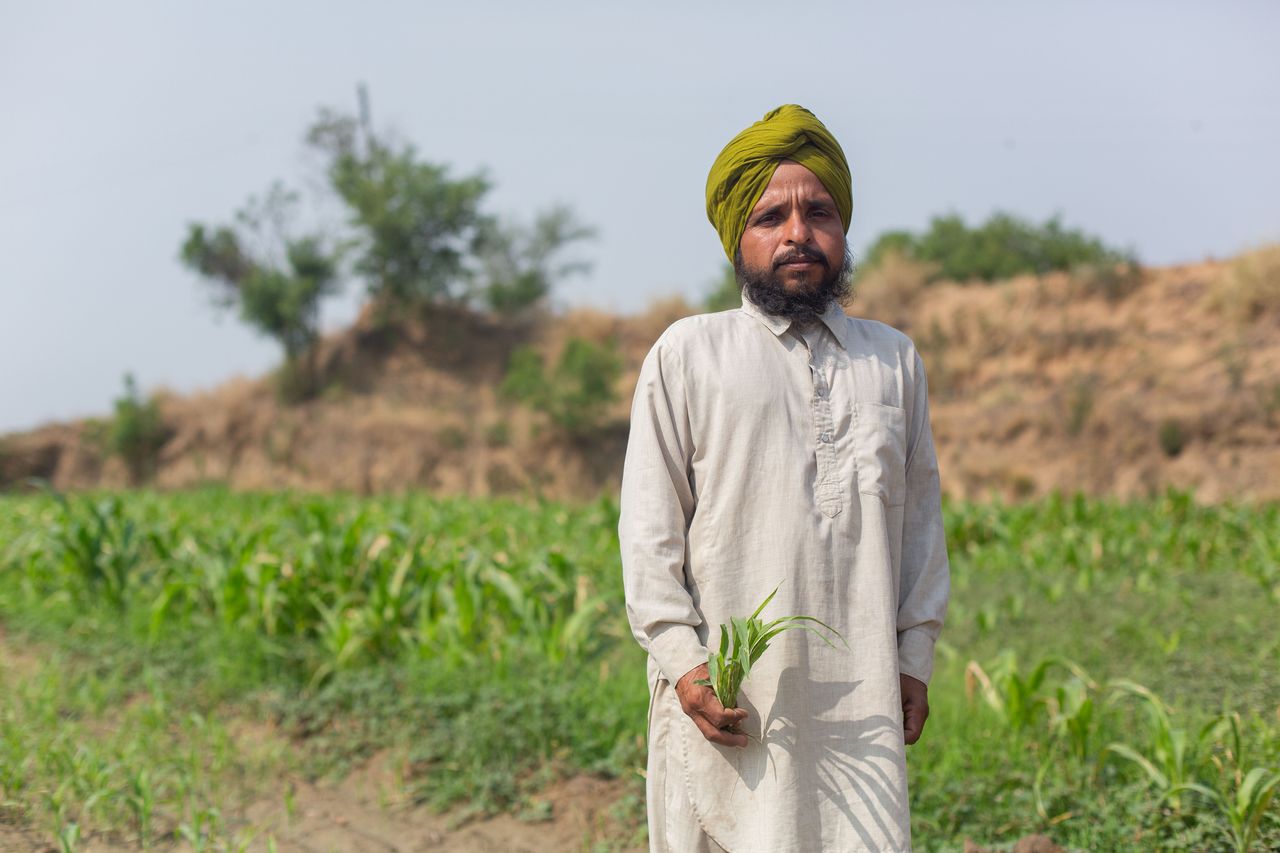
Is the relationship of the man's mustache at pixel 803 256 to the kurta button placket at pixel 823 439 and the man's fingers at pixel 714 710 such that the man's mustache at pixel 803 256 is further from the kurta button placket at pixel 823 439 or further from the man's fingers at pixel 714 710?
the man's fingers at pixel 714 710

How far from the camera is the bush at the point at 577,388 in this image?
731 inches

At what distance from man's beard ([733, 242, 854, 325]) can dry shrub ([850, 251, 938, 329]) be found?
60.9 ft

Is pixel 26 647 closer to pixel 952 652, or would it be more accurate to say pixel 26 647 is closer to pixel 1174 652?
pixel 952 652

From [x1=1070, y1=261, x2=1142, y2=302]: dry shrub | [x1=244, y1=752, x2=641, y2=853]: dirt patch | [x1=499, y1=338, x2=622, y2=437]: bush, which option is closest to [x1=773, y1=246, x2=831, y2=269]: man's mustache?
[x1=244, y1=752, x2=641, y2=853]: dirt patch

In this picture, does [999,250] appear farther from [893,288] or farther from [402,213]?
[402,213]

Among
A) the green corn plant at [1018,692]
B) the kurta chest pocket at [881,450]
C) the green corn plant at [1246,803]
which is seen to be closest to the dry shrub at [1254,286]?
the green corn plant at [1018,692]

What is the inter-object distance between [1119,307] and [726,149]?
18.3m

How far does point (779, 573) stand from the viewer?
6.09ft

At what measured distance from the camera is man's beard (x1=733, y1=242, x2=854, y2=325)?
77.2 inches

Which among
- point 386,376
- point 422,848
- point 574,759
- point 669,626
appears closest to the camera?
point 669,626

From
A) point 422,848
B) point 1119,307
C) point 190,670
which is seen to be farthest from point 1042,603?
point 1119,307

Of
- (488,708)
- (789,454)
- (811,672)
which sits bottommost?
(488,708)

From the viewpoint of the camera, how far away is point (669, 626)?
5.98 feet

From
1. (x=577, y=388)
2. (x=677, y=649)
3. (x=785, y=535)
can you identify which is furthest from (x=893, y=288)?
(x=677, y=649)
